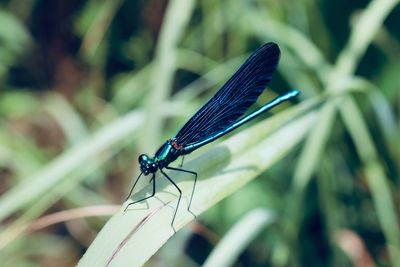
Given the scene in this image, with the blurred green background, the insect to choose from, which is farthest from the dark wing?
the blurred green background

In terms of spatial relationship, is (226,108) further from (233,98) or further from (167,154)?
(167,154)

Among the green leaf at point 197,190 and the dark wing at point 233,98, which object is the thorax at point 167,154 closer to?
the dark wing at point 233,98

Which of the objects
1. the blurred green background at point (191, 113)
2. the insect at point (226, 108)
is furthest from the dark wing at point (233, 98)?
the blurred green background at point (191, 113)

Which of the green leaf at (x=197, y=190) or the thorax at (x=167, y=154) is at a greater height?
the thorax at (x=167, y=154)

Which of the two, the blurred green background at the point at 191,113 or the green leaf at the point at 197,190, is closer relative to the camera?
the green leaf at the point at 197,190

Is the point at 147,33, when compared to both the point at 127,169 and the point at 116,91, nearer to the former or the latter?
the point at 116,91

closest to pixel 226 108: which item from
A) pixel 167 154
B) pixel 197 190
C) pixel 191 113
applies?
pixel 167 154

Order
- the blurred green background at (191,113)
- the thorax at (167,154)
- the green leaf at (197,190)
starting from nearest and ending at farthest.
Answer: the green leaf at (197,190)
the thorax at (167,154)
the blurred green background at (191,113)
